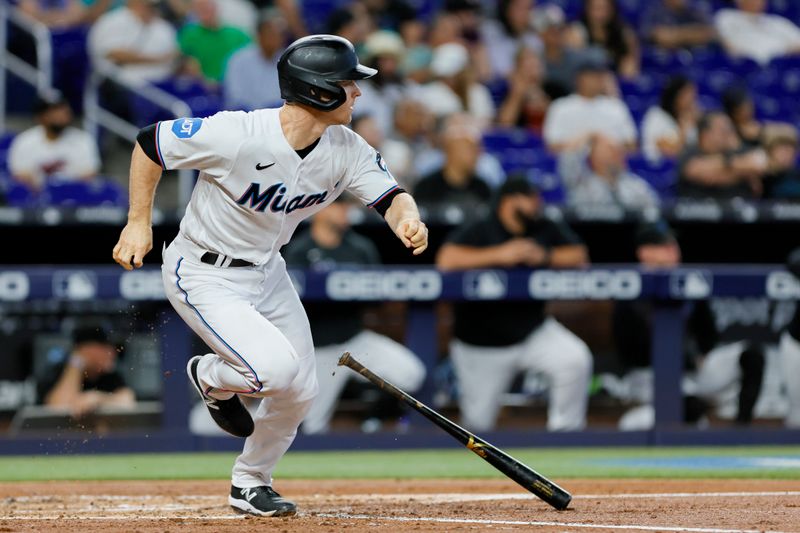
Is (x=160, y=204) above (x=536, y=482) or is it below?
above

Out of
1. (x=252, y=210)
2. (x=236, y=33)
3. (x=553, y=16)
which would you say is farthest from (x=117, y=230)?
(x=553, y=16)

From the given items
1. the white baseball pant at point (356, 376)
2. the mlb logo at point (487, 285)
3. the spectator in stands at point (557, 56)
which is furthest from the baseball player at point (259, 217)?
the spectator in stands at point (557, 56)

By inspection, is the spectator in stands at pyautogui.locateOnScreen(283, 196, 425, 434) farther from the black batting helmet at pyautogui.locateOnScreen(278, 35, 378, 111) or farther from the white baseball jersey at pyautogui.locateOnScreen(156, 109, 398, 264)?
the black batting helmet at pyautogui.locateOnScreen(278, 35, 378, 111)

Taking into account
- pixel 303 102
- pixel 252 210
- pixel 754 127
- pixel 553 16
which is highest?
pixel 553 16

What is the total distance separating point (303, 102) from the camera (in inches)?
181

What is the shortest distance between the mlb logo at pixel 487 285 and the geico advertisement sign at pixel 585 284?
0.52 feet

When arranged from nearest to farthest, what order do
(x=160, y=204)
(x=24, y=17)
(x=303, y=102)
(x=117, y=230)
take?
(x=303, y=102), (x=117, y=230), (x=160, y=204), (x=24, y=17)

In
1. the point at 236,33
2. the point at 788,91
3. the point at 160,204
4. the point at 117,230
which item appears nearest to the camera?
the point at 117,230

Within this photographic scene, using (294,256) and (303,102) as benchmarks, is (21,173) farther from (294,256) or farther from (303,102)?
(303,102)

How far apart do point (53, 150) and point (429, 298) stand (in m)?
2.94

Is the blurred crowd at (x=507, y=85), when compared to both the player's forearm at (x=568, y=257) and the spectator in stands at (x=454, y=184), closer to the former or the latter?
the spectator in stands at (x=454, y=184)

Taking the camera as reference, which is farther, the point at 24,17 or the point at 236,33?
the point at 236,33

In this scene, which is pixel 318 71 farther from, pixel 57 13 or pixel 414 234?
pixel 57 13

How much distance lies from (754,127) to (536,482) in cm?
671
